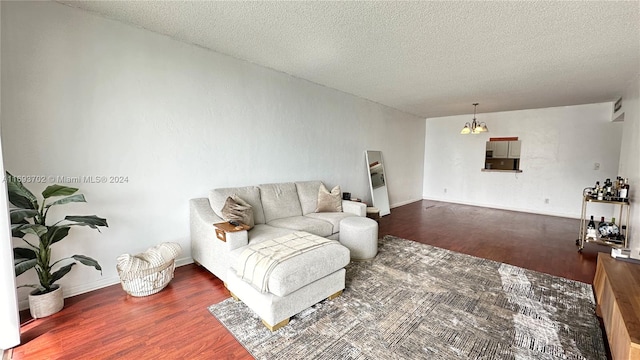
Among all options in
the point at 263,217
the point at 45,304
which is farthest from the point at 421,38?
the point at 45,304

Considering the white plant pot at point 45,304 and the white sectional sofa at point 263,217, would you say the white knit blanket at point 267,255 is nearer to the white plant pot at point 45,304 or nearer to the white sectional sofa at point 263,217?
the white sectional sofa at point 263,217

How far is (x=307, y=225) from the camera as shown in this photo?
10.6 ft

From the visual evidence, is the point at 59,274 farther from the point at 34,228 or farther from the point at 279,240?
the point at 279,240

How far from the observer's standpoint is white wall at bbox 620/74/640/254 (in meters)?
3.31

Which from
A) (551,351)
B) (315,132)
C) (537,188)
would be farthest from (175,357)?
(537,188)

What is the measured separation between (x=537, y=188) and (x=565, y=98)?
87.2 inches

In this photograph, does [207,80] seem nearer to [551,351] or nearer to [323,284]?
[323,284]

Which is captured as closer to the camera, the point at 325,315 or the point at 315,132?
the point at 325,315

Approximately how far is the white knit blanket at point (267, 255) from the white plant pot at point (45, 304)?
1439mm

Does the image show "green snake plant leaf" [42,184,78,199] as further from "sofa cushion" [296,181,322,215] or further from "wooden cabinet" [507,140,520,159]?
"wooden cabinet" [507,140,520,159]

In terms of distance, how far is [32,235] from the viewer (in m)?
2.22

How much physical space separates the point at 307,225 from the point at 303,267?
1179 millimetres

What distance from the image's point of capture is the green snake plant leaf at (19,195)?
1890 mm

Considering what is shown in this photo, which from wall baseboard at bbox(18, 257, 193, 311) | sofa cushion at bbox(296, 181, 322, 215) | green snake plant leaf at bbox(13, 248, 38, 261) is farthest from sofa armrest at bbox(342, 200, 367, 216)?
green snake plant leaf at bbox(13, 248, 38, 261)
